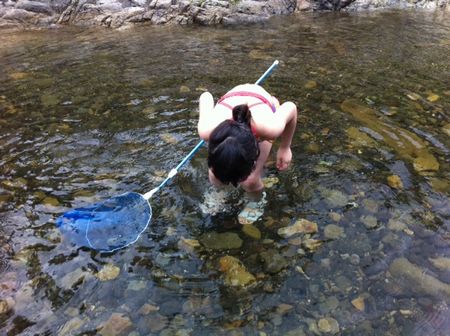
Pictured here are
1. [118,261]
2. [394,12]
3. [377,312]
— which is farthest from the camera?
[394,12]

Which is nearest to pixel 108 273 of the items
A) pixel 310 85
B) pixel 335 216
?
pixel 335 216

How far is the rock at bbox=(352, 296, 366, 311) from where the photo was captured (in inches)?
136

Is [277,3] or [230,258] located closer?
[230,258]

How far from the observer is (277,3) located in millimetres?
14242

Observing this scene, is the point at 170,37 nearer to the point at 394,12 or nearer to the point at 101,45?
the point at 101,45

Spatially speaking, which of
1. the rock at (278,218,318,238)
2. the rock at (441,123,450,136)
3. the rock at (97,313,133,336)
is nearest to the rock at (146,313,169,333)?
the rock at (97,313,133,336)

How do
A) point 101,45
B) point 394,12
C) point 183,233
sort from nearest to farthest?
point 183,233
point 101,45
point 394,12

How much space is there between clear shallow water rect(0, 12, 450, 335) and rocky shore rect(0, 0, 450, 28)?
166 inches

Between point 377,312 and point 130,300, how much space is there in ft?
6.58

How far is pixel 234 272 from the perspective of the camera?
3.81 m

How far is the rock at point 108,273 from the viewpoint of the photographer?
3.74 meters

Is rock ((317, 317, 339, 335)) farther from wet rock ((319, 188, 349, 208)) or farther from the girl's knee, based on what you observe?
the girl's knee

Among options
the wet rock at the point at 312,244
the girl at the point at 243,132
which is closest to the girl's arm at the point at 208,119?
the girl at the point at 243,132

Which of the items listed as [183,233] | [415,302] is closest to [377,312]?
[415,302]
